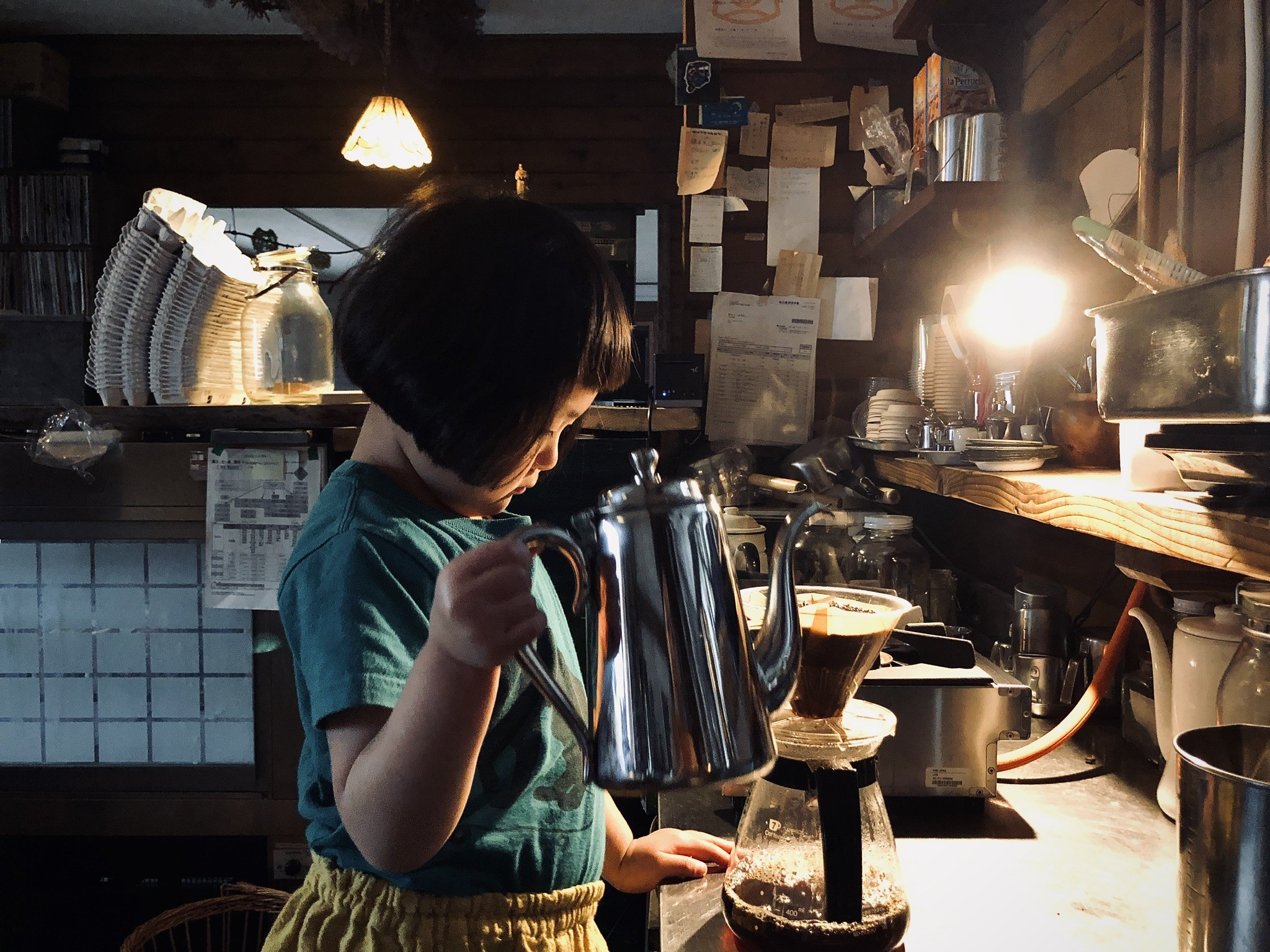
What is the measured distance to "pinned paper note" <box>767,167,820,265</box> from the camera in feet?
8.07

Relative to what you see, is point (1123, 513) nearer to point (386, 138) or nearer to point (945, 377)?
point (945, 377)

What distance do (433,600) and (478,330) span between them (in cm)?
25

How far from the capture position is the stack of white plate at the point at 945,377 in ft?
6.11

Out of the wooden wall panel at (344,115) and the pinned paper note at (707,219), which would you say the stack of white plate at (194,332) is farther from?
the wooden wall panel at (344,115)

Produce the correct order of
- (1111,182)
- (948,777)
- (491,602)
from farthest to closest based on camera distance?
(1111,182) < (948,777) < (491,602)

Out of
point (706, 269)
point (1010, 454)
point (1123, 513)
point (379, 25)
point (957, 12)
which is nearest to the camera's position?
point (1123, 513)

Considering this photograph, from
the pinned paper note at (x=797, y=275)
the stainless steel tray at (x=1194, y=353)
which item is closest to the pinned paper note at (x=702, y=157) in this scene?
the pinned paper note at (x=797, y=275)

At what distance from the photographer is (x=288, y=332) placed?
1.73m

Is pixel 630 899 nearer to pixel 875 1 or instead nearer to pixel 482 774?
pixel 482 774

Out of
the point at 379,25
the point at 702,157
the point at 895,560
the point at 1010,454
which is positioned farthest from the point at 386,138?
the point at 1010,454

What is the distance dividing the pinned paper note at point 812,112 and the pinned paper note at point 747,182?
0.15 m

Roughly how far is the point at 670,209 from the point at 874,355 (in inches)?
105

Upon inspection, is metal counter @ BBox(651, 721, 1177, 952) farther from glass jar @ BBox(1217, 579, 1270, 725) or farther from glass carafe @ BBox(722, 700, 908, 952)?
glass jar @ BBox(1217, 579, 1270, 725)

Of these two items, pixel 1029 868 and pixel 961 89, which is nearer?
pixel 1029 868
